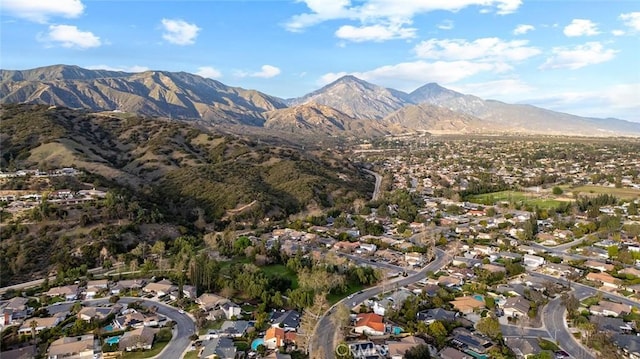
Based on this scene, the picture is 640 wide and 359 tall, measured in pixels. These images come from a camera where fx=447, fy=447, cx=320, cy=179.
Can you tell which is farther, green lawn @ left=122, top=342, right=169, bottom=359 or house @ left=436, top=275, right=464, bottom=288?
house @ left=436, top=275, right=464, bottom=288

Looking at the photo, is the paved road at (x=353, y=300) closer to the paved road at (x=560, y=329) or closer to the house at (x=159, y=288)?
the paved road at (x=560, y=329)

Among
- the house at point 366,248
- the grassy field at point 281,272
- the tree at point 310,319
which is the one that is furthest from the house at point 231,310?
the house at point 366,248

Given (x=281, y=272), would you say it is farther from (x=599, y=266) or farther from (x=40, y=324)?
(x=599, y=266)

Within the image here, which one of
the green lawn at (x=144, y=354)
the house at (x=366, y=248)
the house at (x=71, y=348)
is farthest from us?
the house at (x=366, y=248)

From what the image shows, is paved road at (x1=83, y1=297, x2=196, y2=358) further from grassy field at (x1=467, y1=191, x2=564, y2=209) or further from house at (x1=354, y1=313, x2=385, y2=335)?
grassy field at (x1=467, y1=191, x2=564, y2=209)

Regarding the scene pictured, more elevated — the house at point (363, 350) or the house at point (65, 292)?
the house at point (363, 350)

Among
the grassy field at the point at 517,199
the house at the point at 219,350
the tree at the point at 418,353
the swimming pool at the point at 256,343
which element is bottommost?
the swimming pool at the point at 256,343

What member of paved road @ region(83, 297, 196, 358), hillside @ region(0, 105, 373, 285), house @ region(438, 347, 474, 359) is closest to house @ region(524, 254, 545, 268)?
house @ region(438, 347, 474, 359)
